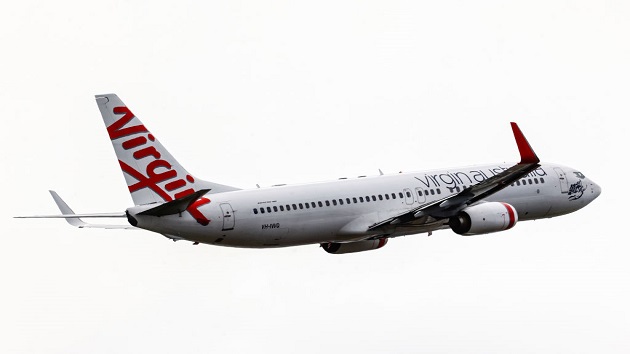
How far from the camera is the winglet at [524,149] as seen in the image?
75.8 metres

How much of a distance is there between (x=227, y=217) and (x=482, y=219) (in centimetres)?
1378

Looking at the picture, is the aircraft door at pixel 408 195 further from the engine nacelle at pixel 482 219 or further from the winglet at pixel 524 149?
the winglet at pixel 524 149

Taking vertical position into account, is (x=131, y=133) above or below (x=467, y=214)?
above

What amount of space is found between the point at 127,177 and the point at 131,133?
6.89ft

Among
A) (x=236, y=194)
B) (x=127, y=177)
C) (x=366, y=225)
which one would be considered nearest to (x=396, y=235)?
(x=366, y=225)

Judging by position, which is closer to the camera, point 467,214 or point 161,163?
point 161,163

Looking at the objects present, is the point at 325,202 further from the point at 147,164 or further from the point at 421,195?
the point at 147,164

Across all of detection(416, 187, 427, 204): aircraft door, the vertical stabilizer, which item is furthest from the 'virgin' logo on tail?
detection(416, 187, 427, 204): aircraft door

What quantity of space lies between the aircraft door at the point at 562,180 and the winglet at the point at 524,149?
1335 cm

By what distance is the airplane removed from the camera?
75.6 m

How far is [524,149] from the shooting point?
76.4 metres

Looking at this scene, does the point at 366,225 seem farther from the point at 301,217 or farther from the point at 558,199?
the point at 558,199

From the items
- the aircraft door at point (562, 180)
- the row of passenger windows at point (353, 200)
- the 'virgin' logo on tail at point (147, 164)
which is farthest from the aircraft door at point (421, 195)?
the 'virgin' logo on tail at point (147, 164)

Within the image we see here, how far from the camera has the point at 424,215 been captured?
8162 cm
